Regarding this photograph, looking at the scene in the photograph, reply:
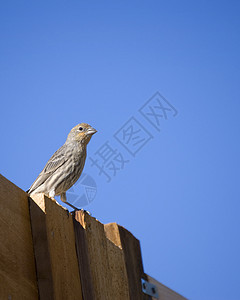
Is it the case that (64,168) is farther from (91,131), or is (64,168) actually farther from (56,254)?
(56,254)

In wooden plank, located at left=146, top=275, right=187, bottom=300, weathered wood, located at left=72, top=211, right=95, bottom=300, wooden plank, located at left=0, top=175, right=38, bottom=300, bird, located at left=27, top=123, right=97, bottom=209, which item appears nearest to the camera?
wooden plank, located at left=0, top=175, right=38, bottom=300

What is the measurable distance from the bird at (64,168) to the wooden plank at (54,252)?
3.64 m

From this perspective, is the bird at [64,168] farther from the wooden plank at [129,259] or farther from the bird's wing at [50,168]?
the wooden plank at [129,259]

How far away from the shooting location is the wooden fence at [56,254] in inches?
85.4

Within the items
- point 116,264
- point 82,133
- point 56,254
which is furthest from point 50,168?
point 56,254

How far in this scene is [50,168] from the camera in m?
6.53

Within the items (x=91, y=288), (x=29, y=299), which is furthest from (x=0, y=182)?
(x=91, y=288)

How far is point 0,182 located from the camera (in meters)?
2.21

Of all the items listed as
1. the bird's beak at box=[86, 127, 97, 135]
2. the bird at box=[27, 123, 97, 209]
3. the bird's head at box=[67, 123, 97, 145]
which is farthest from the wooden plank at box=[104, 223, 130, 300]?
the bird's beak at box=[86, 127, 97, 135]

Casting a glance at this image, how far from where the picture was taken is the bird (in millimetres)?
6348

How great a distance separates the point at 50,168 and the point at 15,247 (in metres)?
4.36

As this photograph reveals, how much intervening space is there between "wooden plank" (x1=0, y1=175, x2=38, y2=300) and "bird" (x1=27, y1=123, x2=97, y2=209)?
3941 mm

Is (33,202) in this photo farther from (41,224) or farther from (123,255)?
(123,255)

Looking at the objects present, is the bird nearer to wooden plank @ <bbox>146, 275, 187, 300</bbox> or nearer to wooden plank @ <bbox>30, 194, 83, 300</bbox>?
wooden plank @ <bbox>146, 275, 187, 300</bbox>
